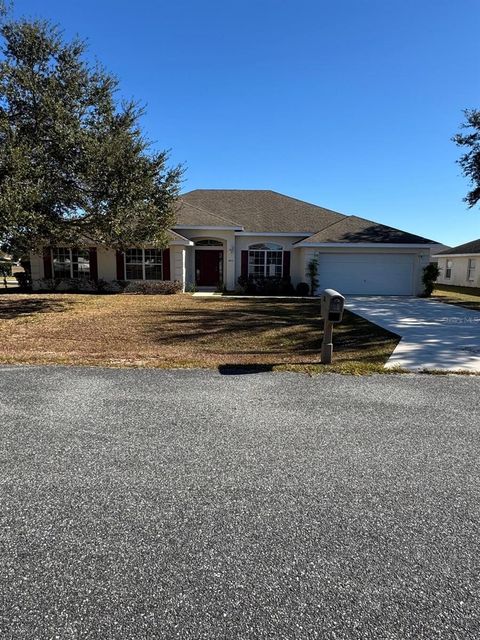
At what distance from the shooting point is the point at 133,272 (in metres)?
21.0

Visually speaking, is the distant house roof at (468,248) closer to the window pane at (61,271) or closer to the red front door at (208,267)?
the red front door at (208,267)

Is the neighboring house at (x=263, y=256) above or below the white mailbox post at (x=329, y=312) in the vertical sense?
above

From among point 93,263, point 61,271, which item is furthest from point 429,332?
point 61,271

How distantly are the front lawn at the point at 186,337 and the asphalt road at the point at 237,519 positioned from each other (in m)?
2.08

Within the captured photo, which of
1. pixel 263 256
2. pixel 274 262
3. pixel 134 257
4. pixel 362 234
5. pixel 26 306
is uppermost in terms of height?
pixel 362 234

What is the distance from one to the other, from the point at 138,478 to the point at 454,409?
3.58 metres

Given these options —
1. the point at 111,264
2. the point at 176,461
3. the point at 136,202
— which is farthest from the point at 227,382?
the point at 111,264

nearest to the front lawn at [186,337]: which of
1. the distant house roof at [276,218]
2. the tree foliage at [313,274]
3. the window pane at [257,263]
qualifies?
the tree foliage at [313,274]

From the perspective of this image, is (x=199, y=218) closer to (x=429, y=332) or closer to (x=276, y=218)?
(x=276, y=218)

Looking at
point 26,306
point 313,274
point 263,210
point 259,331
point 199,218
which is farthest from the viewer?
point 263,210

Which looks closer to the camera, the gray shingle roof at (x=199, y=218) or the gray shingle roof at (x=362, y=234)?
the gray shingle roof at (x=362, y=234)

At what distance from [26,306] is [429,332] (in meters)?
13.0

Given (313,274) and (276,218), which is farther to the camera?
(276,218)

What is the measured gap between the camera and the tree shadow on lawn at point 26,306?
1264cm
